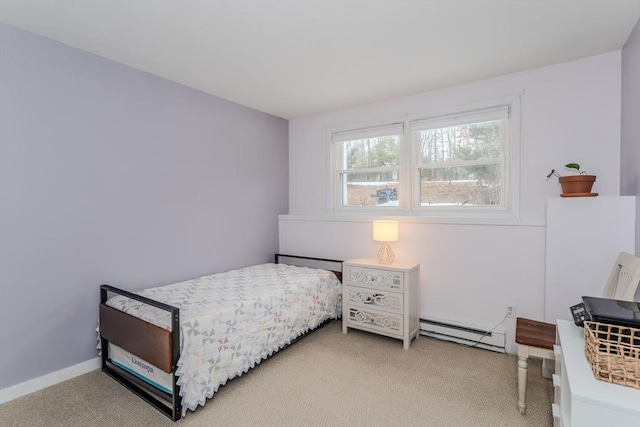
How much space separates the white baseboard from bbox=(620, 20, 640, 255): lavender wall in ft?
12.7

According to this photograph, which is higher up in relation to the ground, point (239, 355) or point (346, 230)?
point (346, 230)

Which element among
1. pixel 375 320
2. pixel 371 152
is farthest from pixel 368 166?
pixel 375 320

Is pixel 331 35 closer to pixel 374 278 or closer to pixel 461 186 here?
pixel 461 186

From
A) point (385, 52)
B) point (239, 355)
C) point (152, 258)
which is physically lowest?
point (239, 355)

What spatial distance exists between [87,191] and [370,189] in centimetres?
266

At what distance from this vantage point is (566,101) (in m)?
2.50

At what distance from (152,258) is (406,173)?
101 inches

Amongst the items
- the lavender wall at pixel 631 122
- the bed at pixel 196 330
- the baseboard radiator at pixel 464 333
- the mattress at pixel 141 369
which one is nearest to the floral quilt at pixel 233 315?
the bed at pixel 196 330

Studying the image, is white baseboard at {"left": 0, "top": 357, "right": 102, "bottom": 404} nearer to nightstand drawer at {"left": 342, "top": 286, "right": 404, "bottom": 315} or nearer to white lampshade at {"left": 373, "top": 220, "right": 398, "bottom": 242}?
nightstand drawer at {"left": 342, "top": 286, "right": 404, "bottom": 315}

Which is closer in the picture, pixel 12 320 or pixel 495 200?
pixel 12 320

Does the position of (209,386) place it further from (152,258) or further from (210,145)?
(210,145)

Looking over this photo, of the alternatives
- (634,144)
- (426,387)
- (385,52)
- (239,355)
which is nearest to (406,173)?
(385,52)

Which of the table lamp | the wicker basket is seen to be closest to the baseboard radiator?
the table lamp

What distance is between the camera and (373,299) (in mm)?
2945
